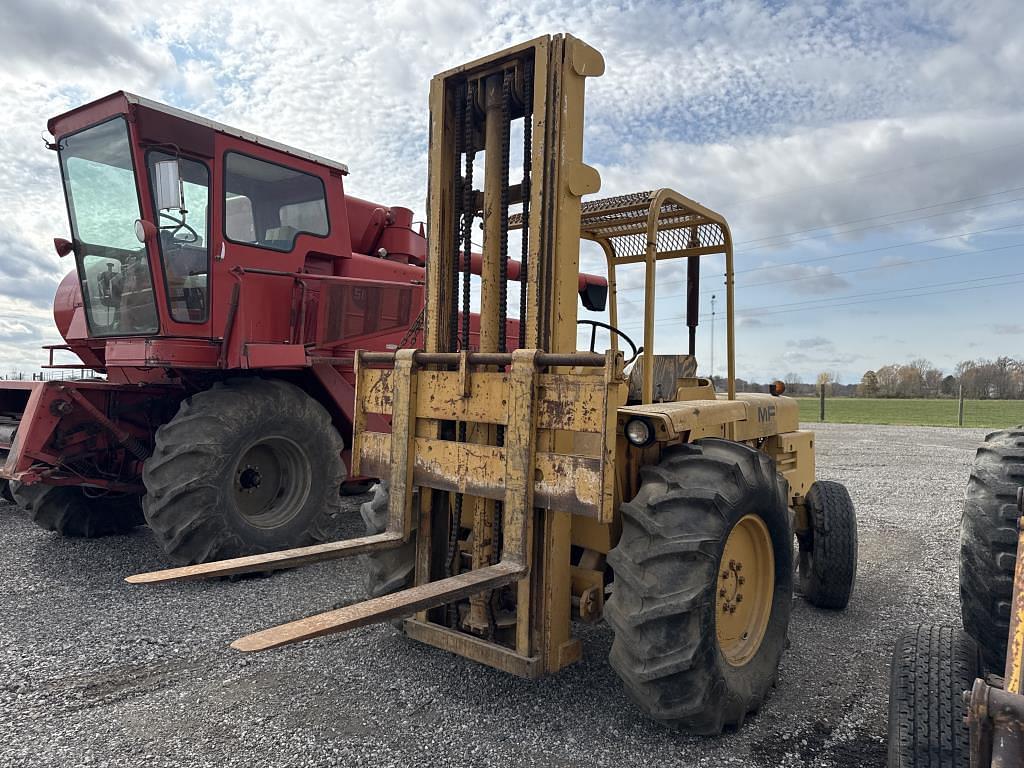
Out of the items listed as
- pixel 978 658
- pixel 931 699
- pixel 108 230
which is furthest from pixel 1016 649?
pixel 108 230

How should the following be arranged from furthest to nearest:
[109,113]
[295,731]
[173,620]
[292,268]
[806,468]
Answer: [292,268], [109,113], [806,468], [173,620], [295,731]

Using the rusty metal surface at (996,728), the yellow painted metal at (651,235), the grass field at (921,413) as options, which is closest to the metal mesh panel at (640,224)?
the yellow painted metal at (651,235)

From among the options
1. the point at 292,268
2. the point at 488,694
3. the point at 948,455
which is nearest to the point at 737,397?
the point at 488,694

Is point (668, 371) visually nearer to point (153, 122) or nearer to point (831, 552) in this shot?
point (831, 552)

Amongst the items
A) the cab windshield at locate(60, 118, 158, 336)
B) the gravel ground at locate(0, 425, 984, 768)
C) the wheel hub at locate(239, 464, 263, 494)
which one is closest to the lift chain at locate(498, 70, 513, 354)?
the gravel ground at locate(0, 425, 984, 768)

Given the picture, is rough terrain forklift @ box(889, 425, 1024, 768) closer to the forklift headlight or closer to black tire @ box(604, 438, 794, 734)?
black tire @ box(604, 438, 794, 734)

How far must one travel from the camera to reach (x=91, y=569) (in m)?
5.89

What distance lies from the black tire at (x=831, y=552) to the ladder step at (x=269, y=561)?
297 centimetres

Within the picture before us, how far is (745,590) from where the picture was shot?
11.6ft

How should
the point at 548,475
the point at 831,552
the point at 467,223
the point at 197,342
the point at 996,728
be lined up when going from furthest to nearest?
the point at 197,342
the point at 831,552
the point at 467,223
the point at 548,475
the point at 996,728

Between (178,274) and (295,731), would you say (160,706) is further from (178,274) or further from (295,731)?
(178,274)

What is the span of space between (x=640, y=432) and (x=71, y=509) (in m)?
5.92

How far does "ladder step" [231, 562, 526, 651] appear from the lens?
7.39 feet

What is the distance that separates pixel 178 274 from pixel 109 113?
52.4 inches
